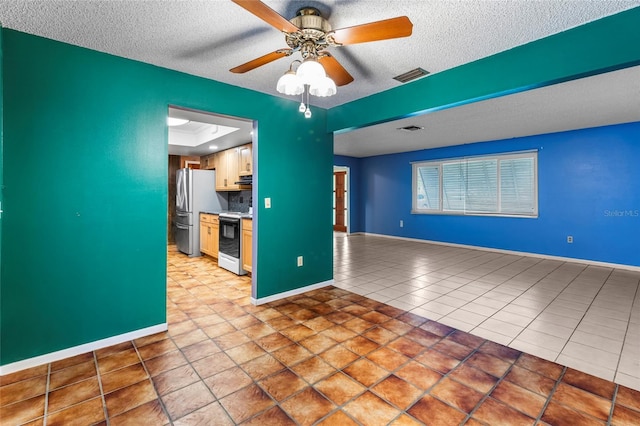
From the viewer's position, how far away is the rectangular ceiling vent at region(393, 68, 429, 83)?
110 inches

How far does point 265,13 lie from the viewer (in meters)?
1.48

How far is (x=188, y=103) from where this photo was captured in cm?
289

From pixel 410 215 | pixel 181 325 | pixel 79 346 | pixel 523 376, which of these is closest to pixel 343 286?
pixel 181 325

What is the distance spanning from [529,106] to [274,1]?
3770 mm

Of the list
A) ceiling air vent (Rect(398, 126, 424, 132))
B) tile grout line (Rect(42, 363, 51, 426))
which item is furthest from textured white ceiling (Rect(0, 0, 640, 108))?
ceiling air vent (Rect(398, 126, 424, 132))

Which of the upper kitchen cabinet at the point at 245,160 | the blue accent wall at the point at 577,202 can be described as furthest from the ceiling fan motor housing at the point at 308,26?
the blue accent wall at the point at 577,202

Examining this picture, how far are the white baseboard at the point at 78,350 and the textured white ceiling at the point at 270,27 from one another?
2.31 m

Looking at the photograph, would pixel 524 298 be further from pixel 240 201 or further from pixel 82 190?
pixel 240 201

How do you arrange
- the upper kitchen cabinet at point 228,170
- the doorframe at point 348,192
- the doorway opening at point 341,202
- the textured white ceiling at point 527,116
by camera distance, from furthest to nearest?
the doorway opening at point 341,202 < the doorframe at point 348,192 < the upper kitchen cabinet at point 228,170 < the textured white ceiling at point 527,116

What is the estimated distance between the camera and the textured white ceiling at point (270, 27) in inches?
72.9

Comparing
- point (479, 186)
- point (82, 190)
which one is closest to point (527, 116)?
point (479, 186)

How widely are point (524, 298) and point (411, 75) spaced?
2842mm

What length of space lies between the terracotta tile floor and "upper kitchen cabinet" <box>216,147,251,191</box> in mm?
3216

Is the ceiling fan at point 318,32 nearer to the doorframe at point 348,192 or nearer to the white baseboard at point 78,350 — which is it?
the white baseboard at point 78,350
